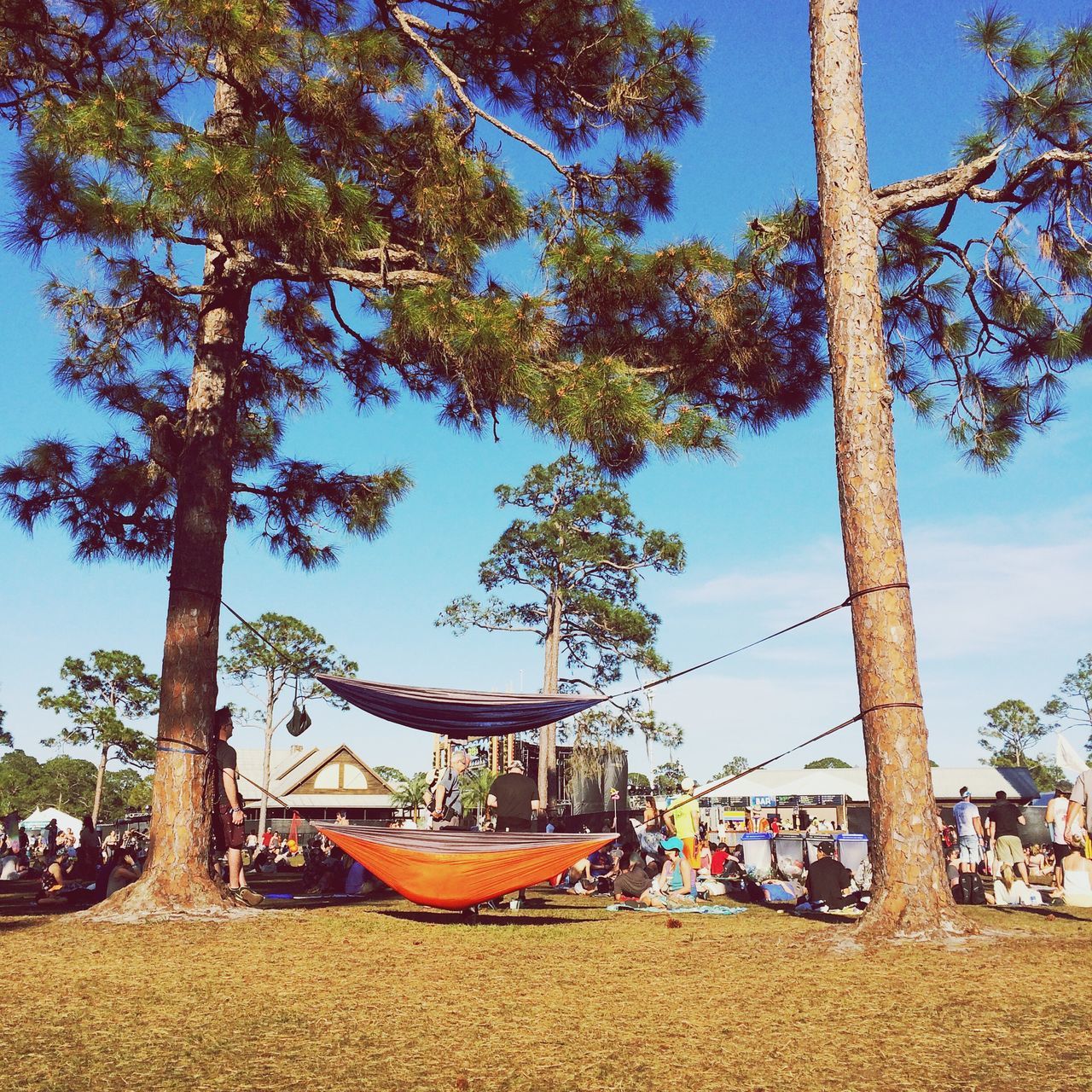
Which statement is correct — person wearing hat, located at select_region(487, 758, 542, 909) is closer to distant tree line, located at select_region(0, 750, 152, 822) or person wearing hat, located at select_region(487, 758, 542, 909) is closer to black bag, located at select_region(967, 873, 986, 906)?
black bag, located at select_region(967, 873, 986, 906)

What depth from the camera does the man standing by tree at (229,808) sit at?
6.75m

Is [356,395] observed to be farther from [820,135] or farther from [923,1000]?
[923,1000]

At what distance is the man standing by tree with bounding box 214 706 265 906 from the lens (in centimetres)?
675

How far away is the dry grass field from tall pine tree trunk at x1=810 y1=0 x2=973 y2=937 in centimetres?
44

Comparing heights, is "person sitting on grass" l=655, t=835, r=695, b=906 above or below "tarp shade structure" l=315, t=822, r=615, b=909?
below

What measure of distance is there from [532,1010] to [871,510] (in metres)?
3.56

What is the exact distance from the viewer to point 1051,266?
729 cm

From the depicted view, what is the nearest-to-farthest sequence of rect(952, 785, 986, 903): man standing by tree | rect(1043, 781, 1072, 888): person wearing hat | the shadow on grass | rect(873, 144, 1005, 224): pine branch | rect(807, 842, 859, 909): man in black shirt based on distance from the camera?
rect(873, 144, 1005, 224): pine branch
the shadow on grass
rect(807, 842, 859, 909): man in black shirt
rect(1043, 781, 1072, 888): person wearing hat
rect(952, 785, 986, 903): man standing by tree

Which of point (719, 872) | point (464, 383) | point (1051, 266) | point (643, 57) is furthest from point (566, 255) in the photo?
point (719, 872)

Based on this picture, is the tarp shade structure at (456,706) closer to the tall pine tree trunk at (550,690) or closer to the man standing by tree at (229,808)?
the man standing by tree at (229,808)

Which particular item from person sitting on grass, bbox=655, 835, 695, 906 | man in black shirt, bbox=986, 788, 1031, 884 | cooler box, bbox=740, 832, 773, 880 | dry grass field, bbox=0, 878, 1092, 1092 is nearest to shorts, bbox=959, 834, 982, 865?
man in black shirt, bbox=986, 788, 1031, 884

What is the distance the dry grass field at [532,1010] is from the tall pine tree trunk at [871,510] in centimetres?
44

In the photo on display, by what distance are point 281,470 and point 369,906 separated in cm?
380

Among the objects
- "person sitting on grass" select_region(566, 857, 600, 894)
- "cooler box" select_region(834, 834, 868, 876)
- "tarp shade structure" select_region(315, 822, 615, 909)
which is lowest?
"person sitting on grass" select_region(566, 857, 600, 894)
